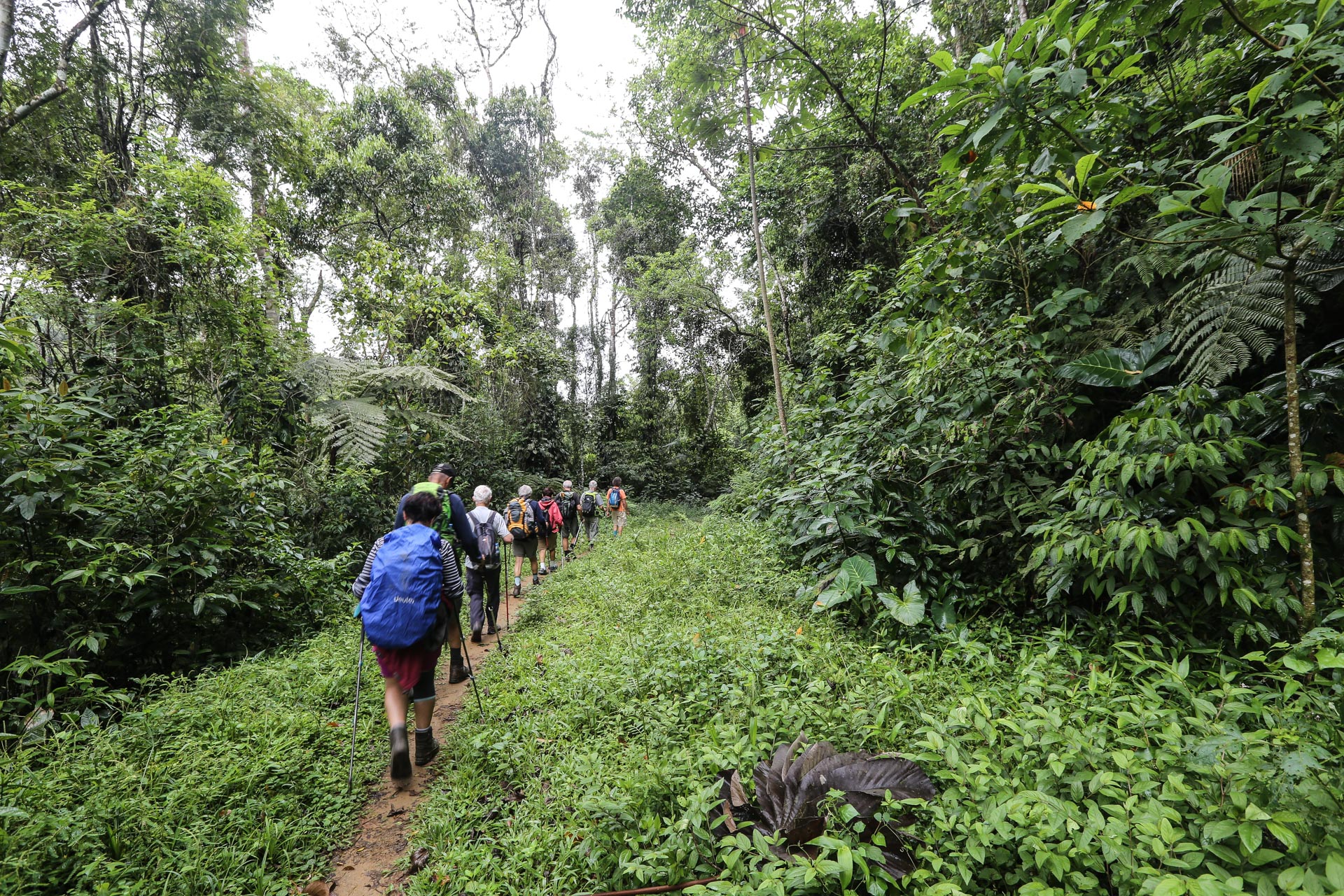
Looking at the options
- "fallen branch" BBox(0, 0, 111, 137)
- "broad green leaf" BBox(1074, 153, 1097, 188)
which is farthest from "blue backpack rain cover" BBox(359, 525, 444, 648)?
"fallen branch" BBox(0, 0, 111, 137)

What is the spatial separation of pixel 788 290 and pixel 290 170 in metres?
10.5

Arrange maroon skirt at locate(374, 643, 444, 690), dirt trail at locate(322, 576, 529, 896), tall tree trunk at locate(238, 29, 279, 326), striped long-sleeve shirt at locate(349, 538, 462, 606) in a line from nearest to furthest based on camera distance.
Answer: dirt trail at locate(322, 576, 529, 896) → maroon skirt at locate(374, 643, 444, 690) → striped long-sleeve shirt at locate(349, 538, 462, 606) → tall tree trunk at locate(238, 29, 279, 326)

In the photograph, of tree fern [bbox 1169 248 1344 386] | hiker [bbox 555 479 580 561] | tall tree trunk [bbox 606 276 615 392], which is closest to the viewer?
tree fern [bbox 1169 248 1344 386]

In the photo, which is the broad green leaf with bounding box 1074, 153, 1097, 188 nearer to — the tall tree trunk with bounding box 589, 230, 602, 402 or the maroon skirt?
the maroon skirt

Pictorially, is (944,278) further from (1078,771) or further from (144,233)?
(144,233)

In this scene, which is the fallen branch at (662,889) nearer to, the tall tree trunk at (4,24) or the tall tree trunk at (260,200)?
the tall tree trunk at (4,24)

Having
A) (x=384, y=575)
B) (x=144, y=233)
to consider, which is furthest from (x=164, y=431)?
(x=384, y=575)

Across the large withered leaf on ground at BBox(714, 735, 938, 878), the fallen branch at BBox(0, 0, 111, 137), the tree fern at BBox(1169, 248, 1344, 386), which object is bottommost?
the large withered leaf on ground at BBox(714, 735, 938, 878)

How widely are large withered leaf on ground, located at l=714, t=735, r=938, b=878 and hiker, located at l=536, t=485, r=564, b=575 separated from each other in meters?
7.09

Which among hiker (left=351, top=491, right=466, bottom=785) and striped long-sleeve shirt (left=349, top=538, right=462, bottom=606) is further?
striped long-sleeve shirt (left=349, top=538, right=462, bottom=606)

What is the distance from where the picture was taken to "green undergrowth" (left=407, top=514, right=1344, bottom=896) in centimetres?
161

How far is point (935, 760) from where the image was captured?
2.06 m

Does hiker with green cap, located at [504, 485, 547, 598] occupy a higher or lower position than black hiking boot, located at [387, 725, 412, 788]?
higher

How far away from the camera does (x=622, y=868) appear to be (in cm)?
211
